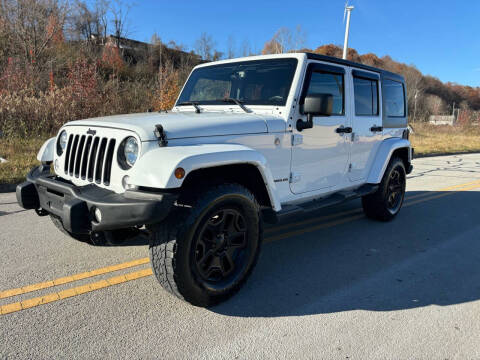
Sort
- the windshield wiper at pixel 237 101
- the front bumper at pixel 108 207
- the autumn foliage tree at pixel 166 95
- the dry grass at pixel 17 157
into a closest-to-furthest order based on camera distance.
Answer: the front bumper at pixel 108 207 → the windshield wiper at pixel 237 101 → the dry grass at pixel 17 157 → the autumn foliage tree at pixel 166 95

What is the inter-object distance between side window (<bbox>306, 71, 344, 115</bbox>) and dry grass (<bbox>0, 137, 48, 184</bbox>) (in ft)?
19.1

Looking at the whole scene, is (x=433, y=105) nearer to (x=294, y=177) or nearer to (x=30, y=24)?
(x=30, y=24)

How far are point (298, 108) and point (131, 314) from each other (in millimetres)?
2313

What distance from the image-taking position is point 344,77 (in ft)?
13.9

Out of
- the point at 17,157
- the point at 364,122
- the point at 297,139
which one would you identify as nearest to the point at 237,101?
the point at 297,139

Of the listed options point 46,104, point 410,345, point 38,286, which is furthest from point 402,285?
point 46,104

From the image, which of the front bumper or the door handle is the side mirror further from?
the front bumper

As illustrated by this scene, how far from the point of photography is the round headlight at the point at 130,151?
2.61m

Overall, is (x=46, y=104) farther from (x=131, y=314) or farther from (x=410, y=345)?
(x=410, y=345)

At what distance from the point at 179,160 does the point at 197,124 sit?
0.58 metres

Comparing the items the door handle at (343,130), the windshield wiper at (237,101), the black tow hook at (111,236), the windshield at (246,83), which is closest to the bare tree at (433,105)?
the door handle at (343,130)

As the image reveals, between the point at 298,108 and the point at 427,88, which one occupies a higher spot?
the point at 427,88

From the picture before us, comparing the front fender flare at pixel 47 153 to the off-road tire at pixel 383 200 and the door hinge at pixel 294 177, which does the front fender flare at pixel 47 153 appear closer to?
the door hinge at pixel 294 177

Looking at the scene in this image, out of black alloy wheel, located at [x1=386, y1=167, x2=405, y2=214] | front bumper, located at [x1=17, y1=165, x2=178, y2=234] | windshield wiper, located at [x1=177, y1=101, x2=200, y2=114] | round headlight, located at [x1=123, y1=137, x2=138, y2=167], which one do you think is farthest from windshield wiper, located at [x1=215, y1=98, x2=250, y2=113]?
black alloy wheel, located at [x1=386, y1=167, x2=405, y2=214]
